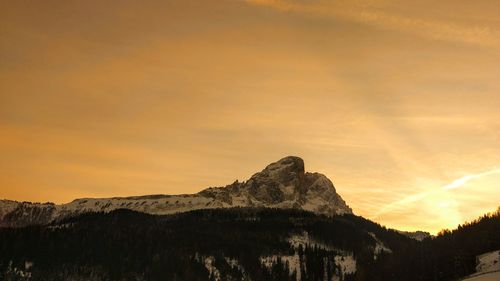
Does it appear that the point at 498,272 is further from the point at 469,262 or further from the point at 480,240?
the point at 480,240

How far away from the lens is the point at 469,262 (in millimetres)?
173375

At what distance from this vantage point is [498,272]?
146 metres

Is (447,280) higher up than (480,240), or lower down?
lower down

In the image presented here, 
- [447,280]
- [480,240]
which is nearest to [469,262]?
[447,280]

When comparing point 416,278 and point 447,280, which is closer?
point 447,280

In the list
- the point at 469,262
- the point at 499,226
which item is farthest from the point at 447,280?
the point at 499,226

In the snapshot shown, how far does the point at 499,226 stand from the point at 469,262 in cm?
3278

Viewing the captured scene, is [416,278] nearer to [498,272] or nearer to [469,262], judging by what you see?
[469,262]

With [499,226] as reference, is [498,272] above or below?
below

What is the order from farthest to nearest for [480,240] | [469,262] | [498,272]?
[480,240] → [469,262] → [498,272]

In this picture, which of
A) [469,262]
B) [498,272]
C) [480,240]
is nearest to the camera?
[498,272]

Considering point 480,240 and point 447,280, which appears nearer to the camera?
point 447,280

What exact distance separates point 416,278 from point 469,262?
28981 mm

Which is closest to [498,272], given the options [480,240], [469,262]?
[469,262]
